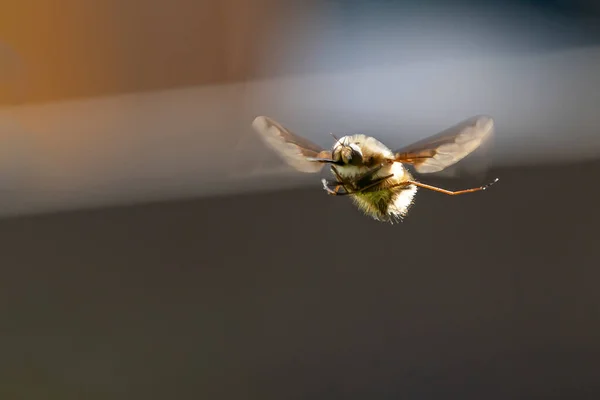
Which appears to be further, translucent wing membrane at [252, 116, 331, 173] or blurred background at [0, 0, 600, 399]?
blurred background at [0, 0, 600, 399]

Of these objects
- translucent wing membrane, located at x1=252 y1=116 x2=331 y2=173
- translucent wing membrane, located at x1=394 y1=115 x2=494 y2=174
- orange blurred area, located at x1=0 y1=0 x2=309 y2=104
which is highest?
orange blurred area, located at x1=0 y1=0 x2=309 y2=104

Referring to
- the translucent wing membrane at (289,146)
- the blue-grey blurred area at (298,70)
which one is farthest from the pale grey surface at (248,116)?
the translucent wing membrane at (289,146)

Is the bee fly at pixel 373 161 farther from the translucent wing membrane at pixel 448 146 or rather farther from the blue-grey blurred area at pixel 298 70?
the blue-grey blurred area at pixel 298 70

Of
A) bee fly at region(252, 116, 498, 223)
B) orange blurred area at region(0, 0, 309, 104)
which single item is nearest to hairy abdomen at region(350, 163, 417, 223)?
bee fly at region(252, 116, 498, 223)

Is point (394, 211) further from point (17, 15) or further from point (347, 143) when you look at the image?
point (17, 15)

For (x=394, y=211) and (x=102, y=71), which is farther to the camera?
(x=102, y=71)

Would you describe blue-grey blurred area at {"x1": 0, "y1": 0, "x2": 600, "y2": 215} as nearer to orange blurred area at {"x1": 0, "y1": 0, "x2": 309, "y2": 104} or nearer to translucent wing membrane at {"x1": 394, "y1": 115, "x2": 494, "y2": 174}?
orange blurred area at {"x1": 0, "y1": 0, "x2": 309, "y2": 104}

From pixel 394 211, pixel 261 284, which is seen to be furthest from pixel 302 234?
pixel 394 211
